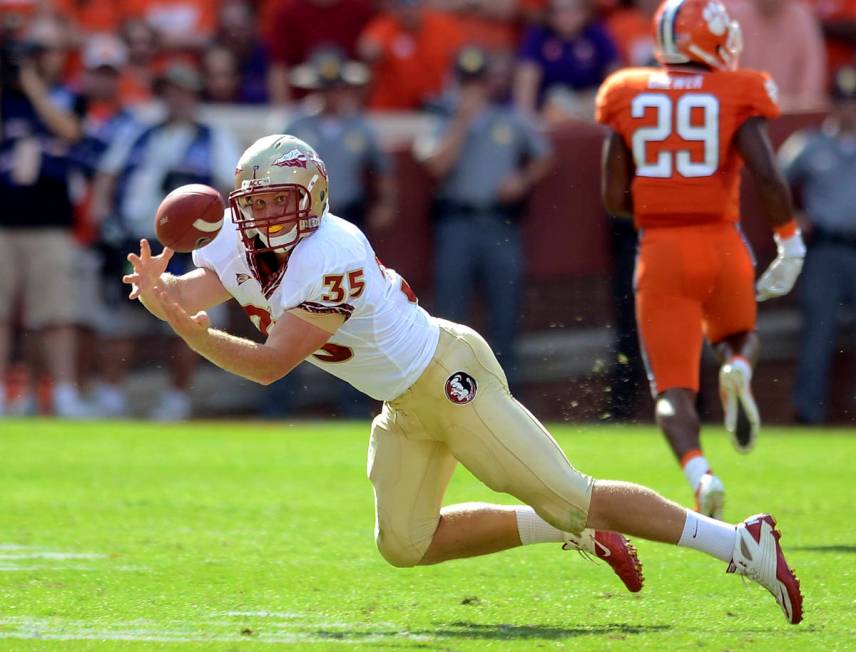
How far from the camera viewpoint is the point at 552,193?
35.0 feet

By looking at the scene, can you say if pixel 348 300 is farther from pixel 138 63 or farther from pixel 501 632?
pixel 138 63

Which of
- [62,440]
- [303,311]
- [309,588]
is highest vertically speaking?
[303,311]

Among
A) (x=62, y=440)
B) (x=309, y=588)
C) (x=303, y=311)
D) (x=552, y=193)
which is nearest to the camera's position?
(x=303, y=311)

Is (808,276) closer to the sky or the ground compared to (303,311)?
closer to the ground

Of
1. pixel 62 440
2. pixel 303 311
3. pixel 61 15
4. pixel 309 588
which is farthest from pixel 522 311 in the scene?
pixel 303 311

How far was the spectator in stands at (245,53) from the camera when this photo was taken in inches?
446

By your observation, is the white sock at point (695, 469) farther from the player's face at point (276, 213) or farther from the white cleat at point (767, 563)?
the player's face at point (276, 213)

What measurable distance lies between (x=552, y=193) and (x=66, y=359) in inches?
133

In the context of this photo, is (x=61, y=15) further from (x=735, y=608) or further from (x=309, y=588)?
(x=735, y=608)

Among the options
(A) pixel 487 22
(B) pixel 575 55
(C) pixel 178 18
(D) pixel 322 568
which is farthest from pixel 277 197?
(C) pixel 178 18

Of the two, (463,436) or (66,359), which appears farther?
(66,359)

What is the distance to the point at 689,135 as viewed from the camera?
6.24 meters

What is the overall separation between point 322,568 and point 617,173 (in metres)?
2.03

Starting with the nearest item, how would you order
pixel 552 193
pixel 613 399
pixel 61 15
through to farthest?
1. pixel 613 399
2. pixel 552 193
3. pixel 61 15
